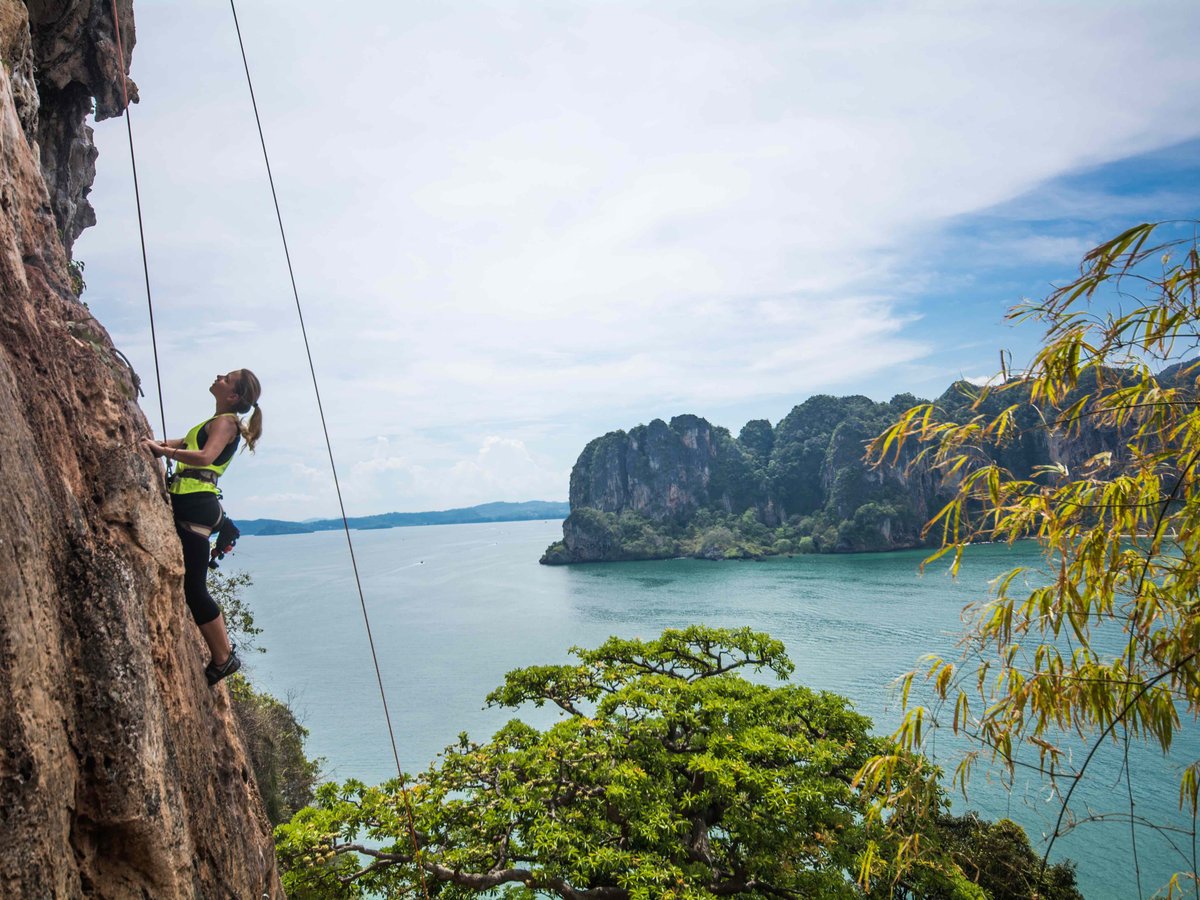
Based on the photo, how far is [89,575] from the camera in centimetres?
235

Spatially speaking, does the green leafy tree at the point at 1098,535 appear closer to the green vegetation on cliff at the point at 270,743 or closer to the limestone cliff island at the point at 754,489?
the green vegetation on cliff at the point at 270,743

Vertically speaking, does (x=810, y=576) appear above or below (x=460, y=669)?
below

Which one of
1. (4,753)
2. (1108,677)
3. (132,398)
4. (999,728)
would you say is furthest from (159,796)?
(1108,677)

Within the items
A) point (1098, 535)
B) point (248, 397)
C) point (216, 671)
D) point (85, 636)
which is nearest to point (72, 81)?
point (248, 397)

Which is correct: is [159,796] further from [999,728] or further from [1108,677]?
[1108,677]

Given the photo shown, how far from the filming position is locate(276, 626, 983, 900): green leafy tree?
Answer: 6.54m

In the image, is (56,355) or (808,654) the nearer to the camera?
(56,355)

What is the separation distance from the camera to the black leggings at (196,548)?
3.17m

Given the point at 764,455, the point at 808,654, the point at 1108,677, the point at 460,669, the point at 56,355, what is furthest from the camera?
the point at 764,455

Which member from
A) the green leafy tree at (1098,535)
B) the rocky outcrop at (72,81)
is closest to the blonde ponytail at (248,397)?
the green leafy tree at (1098,535)

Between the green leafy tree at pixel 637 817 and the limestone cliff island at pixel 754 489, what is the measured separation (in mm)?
66132

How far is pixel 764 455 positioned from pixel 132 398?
108 metres

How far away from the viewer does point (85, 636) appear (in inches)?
89.9

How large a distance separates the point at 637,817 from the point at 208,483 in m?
5.53
